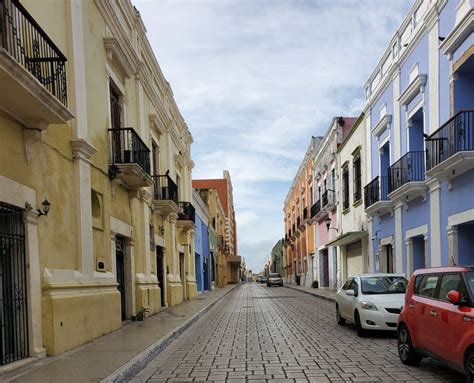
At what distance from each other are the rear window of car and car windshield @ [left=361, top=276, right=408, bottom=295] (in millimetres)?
4162

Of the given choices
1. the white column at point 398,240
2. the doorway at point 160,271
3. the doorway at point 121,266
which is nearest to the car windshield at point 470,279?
the doorway at point 121,266

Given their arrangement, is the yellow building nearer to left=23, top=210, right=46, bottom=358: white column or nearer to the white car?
left=23, top=210, right=46, bottom=358: white column

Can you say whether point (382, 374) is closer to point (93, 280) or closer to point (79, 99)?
point (93, 280)

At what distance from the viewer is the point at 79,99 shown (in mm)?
10664

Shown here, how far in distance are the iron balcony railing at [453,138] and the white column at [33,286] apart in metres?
9.16

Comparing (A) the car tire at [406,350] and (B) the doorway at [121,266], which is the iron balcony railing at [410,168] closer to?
(A) the car tire at [406,350]

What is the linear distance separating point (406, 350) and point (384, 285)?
14.8 ft

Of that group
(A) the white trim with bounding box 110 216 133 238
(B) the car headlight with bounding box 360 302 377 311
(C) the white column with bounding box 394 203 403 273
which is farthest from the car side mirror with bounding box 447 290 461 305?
(C) the white column with bounding box 394 203 403 273

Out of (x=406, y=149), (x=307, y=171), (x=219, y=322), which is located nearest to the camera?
(x=219, y=322)

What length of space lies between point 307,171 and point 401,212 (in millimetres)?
24073

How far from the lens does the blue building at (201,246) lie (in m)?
36.5

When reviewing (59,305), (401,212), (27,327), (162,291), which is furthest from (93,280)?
(401,212)

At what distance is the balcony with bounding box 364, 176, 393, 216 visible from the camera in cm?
1872

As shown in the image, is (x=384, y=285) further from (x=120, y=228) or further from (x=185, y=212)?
(x=185, y=212)
